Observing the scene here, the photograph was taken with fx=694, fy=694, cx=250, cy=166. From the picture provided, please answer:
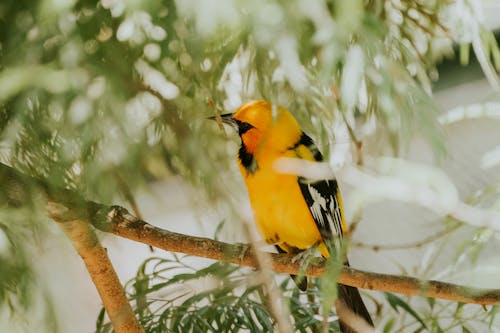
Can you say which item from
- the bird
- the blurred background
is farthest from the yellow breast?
the blurred background

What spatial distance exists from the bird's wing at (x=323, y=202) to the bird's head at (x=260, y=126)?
53 mm

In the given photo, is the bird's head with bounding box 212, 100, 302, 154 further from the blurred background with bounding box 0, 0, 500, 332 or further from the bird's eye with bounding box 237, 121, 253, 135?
the blurred background with bounding box 0, 0, 500, 332

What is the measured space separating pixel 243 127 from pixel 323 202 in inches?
8.8

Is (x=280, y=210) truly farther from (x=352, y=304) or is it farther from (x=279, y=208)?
→ (x=352, y=304)

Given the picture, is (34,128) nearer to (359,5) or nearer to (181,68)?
(181,68)

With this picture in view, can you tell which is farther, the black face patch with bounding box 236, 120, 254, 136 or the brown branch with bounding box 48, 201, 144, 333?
the black face patch with bounding box 236, 120, 254, 136

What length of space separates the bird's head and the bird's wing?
0.17ft

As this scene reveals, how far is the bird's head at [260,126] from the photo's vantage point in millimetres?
1245

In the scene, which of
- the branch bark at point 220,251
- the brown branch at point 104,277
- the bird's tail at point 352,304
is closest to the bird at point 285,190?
the bird's tail at point 352,304

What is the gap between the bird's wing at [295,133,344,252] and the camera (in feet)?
4.47

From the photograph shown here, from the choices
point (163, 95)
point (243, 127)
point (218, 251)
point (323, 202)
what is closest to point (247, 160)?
point (243, 127)

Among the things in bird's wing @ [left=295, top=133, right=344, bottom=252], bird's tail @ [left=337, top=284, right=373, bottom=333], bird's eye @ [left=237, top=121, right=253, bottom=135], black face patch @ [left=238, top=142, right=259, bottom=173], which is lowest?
bird's tail @ [left=337, top=284, right=373, bottom=333]

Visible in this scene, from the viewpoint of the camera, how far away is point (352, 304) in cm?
138

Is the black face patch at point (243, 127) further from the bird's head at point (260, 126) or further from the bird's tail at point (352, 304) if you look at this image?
the bird's tail at point (352, 304)
